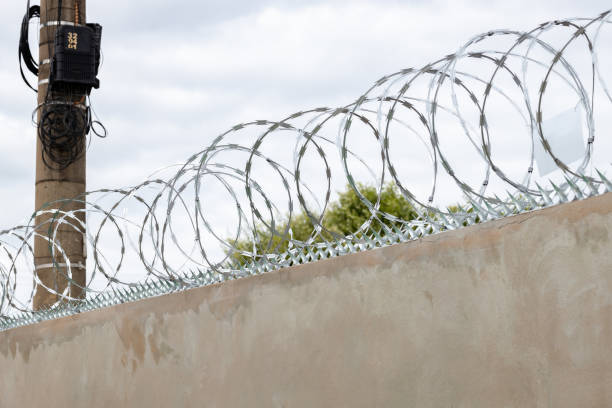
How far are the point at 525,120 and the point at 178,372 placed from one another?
380 centimetres

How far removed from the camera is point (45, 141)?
10320 mm

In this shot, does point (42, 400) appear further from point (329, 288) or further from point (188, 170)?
point (329, 288)

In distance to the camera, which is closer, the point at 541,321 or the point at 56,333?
the point at 541,321

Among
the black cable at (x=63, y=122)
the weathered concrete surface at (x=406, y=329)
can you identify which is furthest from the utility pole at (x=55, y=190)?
the weathered concrete surface at (x=406, y=329)

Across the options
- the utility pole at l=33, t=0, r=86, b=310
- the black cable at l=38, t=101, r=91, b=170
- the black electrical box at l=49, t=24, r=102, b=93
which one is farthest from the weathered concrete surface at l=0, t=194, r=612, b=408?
the black electrical box at l=49, t=24, r=102, b=93

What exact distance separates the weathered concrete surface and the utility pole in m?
2.55

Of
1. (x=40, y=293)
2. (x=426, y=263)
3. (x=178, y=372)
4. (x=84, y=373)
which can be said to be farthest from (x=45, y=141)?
(x=426, y=263)

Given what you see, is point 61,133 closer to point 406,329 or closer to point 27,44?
point 27,44

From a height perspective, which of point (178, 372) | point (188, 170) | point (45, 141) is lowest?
point (178, 372)

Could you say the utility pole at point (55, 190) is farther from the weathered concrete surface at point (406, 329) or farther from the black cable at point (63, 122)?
the weathered concrete surface at point (406, 329)

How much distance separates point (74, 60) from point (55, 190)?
5.25ft

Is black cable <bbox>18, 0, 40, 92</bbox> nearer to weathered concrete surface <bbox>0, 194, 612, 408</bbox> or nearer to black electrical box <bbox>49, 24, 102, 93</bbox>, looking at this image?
black electrical box <bbox>49, 24, 102, 93</bbox>

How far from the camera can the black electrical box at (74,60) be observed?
408 inches

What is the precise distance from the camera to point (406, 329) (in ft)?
16.2
